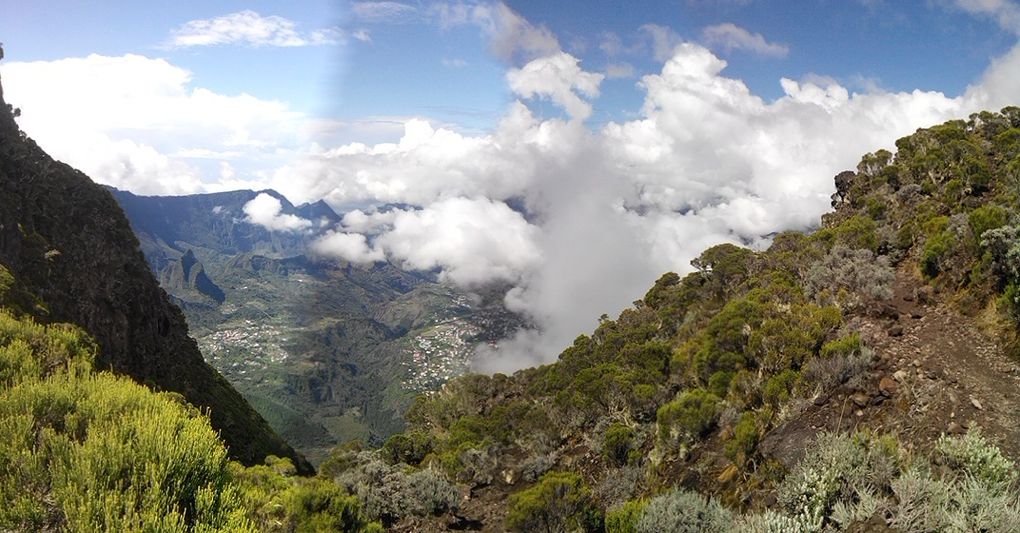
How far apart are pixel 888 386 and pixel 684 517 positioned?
5.44m

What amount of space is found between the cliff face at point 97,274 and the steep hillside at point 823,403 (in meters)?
19.8

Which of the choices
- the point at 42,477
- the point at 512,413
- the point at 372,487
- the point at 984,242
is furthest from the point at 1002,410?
the point at 512,413

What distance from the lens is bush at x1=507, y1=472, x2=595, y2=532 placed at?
13266 mm

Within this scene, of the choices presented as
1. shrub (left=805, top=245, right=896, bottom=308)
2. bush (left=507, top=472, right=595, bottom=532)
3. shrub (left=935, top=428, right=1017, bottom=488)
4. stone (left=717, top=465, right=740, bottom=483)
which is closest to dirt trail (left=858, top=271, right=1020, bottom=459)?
shrub (left=935, top=428, right=1017, bottom=488)

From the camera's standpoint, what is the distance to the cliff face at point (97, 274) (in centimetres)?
3141

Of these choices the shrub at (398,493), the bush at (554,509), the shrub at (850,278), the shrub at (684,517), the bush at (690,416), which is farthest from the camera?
the shrub at (398,493)

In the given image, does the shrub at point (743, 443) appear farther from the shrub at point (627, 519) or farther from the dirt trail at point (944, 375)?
the dirt trail at point (944, 375)

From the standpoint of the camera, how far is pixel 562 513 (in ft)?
43.7

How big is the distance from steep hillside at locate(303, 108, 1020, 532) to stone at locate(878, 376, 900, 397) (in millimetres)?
46

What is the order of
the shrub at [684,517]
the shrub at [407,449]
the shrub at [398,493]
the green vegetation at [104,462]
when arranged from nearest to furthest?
the green vegetation at [104,462] < the shrub at [684,517] < the shrub at [398,493] < the shrub at [407,449]

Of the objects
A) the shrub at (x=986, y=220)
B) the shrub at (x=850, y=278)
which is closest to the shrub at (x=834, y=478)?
the shrub at (x=850, y=278)

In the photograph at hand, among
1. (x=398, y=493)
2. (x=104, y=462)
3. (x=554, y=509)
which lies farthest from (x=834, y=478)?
(x=398, y=493)

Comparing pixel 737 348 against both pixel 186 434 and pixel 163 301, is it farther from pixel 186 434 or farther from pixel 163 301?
pixel 163 301

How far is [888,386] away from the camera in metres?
10.9
